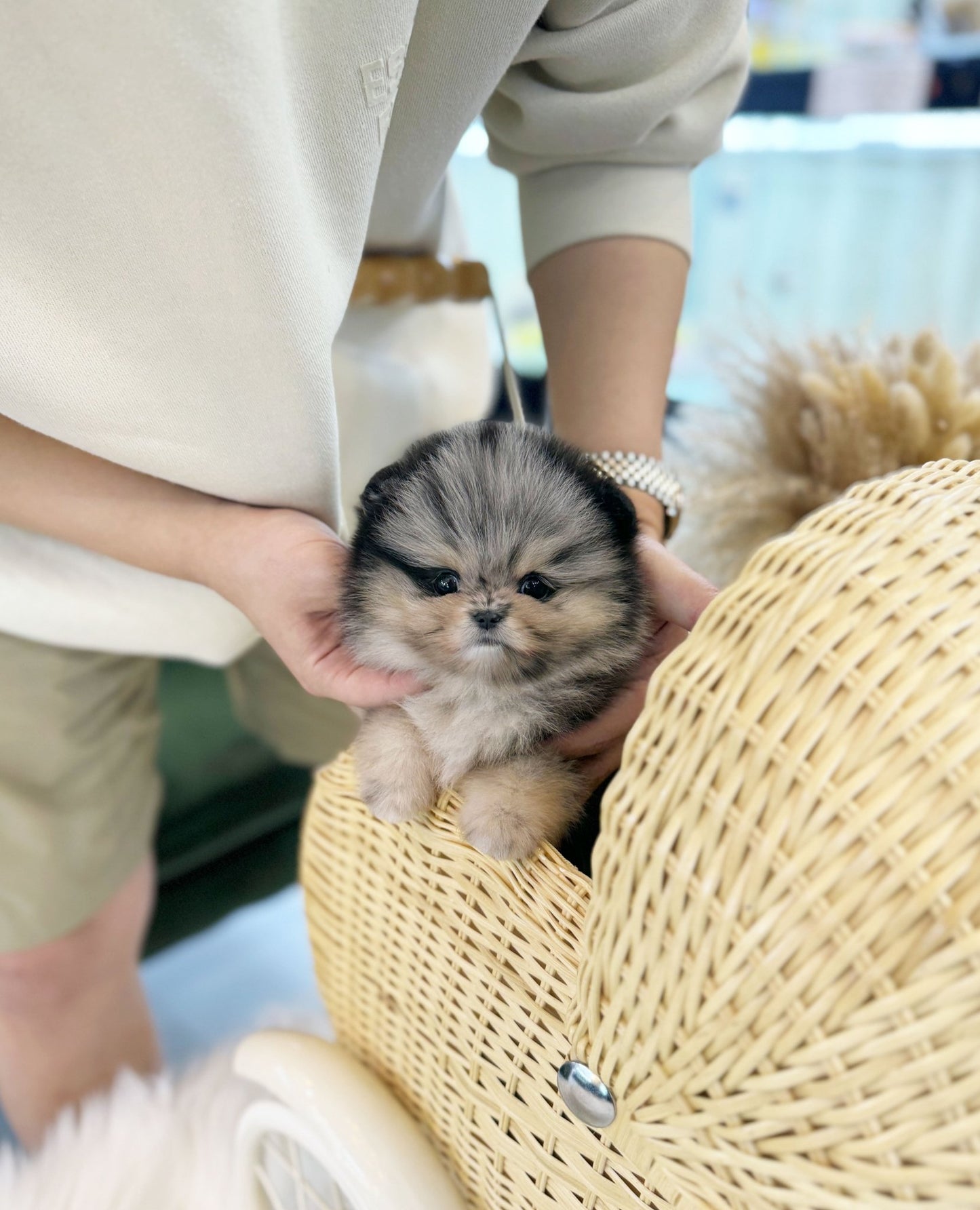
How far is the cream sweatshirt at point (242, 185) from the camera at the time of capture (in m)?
0.65

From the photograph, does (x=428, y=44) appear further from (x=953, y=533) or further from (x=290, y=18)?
(x=953, y=533)

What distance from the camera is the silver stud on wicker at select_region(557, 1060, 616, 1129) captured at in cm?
54

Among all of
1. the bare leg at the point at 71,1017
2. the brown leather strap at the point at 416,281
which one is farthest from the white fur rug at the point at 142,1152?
the brown leather strap at the point at 416,281

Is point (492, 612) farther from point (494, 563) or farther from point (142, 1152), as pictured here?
point (142, 1152)

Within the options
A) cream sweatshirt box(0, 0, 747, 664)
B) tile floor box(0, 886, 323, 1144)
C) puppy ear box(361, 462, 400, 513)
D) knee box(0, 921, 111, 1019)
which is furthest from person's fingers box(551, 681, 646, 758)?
tile floor box(0, 886, 323, 1144)

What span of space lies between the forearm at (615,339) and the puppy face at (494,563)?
0.96 feet

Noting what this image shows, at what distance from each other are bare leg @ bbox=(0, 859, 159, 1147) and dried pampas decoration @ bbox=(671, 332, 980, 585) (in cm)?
98

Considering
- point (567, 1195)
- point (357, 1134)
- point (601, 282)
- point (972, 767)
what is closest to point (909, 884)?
point (972, 767)

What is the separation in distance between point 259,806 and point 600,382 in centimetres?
115

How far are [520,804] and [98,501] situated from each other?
0.54m

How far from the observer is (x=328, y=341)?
0.82 meters

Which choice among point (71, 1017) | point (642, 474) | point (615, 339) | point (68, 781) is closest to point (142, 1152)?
point (71, 1017)

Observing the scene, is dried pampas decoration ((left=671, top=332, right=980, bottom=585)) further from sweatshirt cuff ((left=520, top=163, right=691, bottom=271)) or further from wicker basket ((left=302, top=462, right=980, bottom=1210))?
wicker basket ((left=302, top=462, right=980, bottom=1210))

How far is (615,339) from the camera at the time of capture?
1.05 metres
